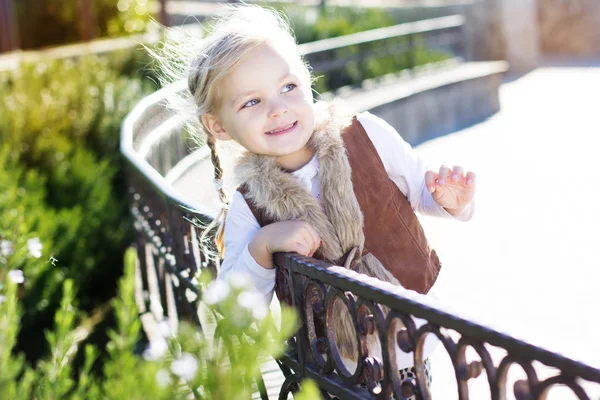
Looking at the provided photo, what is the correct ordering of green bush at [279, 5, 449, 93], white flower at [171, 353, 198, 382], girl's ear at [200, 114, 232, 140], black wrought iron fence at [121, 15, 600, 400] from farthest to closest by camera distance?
green bush at [279, 5, 449, 93] → girl's ear at [200, 114, 232, 140] → black wrought iron fence at [121, 15, 600, 400] → white flower at [171, 353, 198, 382]

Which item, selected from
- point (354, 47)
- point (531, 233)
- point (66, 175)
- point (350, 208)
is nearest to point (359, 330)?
point (350, 208)

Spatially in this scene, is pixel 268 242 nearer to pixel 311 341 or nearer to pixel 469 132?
pixel 311 341

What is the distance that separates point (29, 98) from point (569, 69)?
33.8ft

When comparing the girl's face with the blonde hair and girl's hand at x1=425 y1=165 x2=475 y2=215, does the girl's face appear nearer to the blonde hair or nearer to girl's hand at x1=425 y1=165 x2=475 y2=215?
the blonde hair

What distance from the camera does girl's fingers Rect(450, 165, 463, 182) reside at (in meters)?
2.43

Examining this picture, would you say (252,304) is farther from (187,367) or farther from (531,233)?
(531,233)

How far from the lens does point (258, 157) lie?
2.50 metres

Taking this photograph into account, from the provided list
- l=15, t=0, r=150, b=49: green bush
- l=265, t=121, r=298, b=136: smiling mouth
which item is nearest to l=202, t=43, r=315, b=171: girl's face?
l=265, t=121, r=298, b=136: smiling mouth

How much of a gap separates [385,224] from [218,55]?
649mm

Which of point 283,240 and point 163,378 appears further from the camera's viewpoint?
point 283,240

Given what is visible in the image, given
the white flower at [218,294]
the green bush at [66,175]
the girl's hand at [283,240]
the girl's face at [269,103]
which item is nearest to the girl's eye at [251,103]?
the girl's face at [269,103]

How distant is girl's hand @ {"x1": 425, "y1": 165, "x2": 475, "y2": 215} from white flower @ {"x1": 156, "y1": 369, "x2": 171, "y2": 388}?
1421 mm

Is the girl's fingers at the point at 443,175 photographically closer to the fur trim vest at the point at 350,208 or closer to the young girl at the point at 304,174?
the young girl at the point at 304,174

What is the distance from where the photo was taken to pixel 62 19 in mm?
14383
